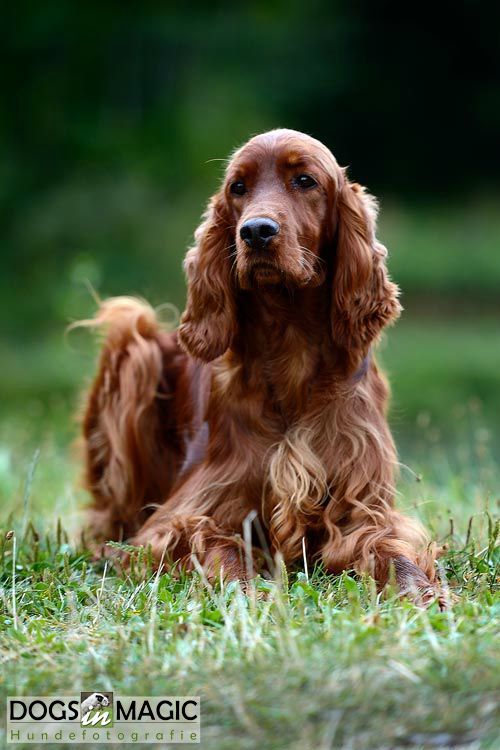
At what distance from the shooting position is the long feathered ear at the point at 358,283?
12.2ft

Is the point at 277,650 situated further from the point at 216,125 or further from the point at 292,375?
the point at 216,125

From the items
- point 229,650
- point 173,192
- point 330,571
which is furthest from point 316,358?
point 173,192

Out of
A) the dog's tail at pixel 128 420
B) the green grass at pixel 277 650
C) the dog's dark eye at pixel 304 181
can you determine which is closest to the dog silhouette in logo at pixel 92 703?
the green grass at pixel 277 650

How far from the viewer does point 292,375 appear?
12.3ft

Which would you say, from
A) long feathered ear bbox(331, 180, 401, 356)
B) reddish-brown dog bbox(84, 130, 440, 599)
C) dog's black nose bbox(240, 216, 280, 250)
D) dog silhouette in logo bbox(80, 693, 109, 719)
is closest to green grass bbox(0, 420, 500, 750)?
dog silhouette in logo bbox(80, 693, 109, 719)

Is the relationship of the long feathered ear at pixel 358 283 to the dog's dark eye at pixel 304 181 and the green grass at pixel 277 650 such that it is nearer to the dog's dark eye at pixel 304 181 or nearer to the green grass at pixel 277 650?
the dog's dark eye at pixel 304 181

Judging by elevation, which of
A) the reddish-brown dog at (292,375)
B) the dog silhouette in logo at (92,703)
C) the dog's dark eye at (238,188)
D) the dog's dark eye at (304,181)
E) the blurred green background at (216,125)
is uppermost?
the blurred green background at (216,125)

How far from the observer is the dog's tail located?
461cm

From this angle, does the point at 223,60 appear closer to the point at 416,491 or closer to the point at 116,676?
the point at 416,491

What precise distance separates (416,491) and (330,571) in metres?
1.30

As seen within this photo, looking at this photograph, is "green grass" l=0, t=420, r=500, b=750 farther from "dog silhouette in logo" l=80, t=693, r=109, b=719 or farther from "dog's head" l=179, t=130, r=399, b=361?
"dog's head" l=179, t=130, r=399, b=361

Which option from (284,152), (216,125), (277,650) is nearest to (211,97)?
(216,125)

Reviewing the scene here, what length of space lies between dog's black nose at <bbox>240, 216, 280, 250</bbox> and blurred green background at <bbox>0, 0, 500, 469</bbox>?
10213 millimetres

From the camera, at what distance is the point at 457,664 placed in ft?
8.51
